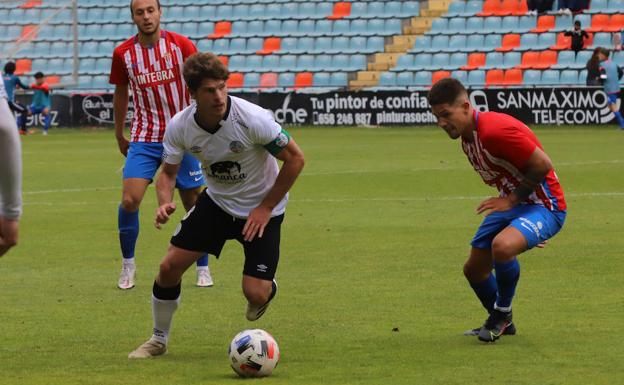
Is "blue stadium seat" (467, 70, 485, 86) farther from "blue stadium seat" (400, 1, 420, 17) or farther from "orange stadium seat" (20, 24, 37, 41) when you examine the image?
"orange stadium seat" (20, 24, 37, 41)

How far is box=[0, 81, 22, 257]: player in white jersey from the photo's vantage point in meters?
5.89

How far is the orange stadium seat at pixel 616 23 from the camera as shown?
3559 cm

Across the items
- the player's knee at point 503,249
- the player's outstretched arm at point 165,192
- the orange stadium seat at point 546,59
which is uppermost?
the player's outstretched arm at point 165,192

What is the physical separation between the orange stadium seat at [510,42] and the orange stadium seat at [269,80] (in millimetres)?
6667

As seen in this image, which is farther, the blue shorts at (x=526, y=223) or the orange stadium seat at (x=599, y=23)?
the orange stadium seat at (x=599, y=23)

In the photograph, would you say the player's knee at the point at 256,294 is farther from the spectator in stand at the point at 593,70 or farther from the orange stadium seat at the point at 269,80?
the orange stadium seat at the point at 269,80

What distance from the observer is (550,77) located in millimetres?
34406

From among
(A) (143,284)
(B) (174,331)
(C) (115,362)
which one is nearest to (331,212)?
(A) (143,284)

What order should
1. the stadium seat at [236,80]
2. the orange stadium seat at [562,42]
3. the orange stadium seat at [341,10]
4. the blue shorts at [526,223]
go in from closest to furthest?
1. the blue shorts at [526,223]
2. the orange stadium seat at [562,42]
3. the stadium seat at [236,80]
4. the orange stadium seat at [341,10]

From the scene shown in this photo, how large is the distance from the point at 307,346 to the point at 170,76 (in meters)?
3.25

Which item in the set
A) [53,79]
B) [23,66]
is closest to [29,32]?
[23,66]

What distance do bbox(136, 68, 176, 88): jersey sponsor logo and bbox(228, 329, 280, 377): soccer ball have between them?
3688 millimetres

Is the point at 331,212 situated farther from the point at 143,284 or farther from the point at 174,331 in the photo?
the point at 174,331

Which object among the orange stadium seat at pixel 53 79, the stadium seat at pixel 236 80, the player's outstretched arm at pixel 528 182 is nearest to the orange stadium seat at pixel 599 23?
the stadium seat at pixel 236 80
